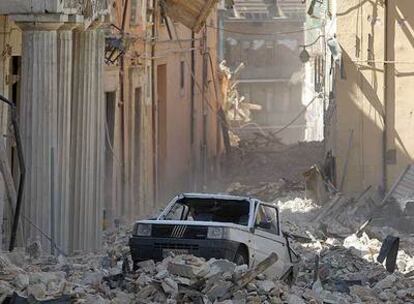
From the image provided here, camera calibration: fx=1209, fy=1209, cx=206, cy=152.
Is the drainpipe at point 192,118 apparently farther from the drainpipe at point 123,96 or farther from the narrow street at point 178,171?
the drainpipe at point 123,96

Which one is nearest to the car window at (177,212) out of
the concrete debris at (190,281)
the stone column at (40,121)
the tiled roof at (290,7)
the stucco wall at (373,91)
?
the concrete debris at (190,281)

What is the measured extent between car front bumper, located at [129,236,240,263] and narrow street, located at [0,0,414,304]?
2 centimetres

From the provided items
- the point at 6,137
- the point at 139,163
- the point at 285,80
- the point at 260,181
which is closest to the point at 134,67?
the point at 139,163

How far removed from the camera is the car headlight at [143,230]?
51.2 ft

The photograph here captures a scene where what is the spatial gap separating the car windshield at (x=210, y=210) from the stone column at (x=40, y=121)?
78.7 inches

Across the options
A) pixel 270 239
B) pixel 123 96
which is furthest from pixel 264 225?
pixel 123 96

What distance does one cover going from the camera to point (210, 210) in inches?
668

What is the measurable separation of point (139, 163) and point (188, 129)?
8.89 meters

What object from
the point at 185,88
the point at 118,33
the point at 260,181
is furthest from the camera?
the point at 260,181

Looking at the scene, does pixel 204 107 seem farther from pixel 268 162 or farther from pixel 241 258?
pixel 241 258

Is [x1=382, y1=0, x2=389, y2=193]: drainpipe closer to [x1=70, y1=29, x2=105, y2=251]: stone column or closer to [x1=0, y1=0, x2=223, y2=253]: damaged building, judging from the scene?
[x1=0, y1=0, x2=223, y2=253]: damaged building

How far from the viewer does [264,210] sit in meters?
16.9

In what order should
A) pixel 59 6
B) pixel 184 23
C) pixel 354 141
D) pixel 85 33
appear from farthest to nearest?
pixel 184 23
pixel 354 141
pixel 85 33
pixel 59 6

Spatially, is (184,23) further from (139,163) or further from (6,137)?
(6,137)
